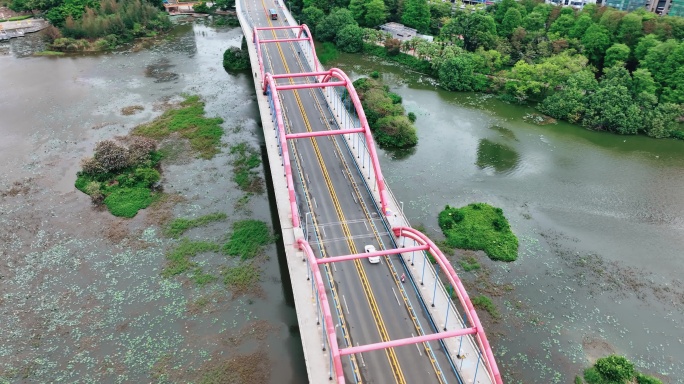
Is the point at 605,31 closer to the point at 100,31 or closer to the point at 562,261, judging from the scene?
the point at 562,261

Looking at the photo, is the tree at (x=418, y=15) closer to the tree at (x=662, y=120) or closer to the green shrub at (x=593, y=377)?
the tree at (x=662, y=120)

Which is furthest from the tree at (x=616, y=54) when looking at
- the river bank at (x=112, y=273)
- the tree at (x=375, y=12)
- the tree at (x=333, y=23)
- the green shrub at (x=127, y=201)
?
the green shrub at (x=127, y=201)

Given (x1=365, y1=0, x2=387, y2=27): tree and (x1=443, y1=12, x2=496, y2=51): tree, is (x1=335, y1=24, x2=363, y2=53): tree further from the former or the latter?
(x1=443, y1=12, x2=496, y2=51): tree

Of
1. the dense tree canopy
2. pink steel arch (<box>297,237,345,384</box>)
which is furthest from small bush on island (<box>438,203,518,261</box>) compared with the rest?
the dense tree canopy

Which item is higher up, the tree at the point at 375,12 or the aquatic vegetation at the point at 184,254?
the tree at the point at 375,12

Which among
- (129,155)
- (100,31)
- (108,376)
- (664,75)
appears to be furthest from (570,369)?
(100,31)
